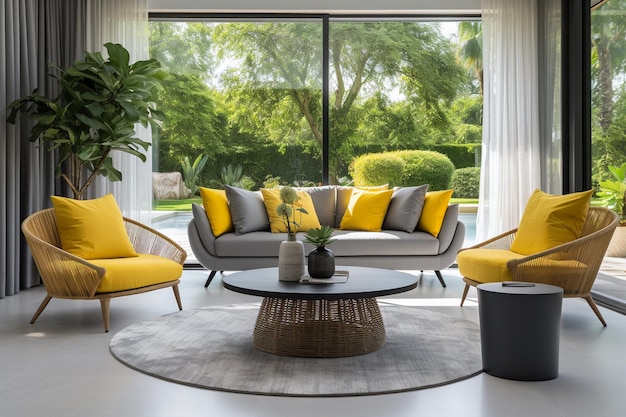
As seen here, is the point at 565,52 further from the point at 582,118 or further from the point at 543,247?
the point at 543,247

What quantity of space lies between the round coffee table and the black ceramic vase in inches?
6.2

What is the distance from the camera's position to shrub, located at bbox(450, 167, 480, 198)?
7.39 m

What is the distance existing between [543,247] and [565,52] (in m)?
2.51

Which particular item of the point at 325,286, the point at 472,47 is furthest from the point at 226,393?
the point at 472,47

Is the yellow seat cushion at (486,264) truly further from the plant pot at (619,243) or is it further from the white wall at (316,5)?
the white wall at (316,5)

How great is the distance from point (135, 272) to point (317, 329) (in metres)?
1.40

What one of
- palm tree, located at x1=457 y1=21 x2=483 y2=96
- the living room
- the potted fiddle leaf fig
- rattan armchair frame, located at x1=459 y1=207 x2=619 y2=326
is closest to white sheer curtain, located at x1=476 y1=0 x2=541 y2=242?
the living room

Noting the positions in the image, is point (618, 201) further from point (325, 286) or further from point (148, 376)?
point (148, 376)

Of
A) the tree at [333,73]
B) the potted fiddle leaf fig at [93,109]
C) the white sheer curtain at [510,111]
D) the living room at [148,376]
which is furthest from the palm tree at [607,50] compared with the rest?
the potted fiddle leaf fig at [93,109]


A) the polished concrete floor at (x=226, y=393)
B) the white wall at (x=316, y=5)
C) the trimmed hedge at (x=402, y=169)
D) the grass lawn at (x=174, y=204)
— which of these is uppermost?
the white wall at (x=316, y=5)

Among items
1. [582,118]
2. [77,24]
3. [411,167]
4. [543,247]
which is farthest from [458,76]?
[77,24]

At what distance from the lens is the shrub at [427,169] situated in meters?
7.55

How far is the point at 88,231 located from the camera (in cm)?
452

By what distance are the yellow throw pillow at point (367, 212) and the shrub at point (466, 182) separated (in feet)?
5.05
